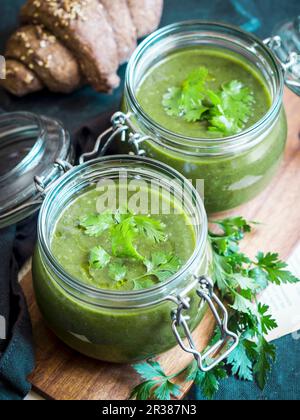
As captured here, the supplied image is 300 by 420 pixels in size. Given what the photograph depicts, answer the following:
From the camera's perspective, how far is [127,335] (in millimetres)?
1736

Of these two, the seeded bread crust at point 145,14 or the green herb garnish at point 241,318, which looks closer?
the green herb garnish at point 241,318

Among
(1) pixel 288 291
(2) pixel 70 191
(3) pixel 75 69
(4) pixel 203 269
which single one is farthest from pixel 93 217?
(3) pixel 75 69

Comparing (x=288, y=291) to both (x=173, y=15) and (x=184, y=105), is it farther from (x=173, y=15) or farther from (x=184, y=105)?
(x=173, y=15)

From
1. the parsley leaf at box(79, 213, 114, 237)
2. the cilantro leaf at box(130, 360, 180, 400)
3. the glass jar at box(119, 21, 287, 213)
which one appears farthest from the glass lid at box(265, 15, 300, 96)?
the cilantro leaf at box(130, 360, 180, 400)

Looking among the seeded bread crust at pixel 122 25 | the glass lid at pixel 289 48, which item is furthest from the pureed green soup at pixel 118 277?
the seeded bread crust at pixel 122 25

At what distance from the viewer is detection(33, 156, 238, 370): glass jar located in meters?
1.68

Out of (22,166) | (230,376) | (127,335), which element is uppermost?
(22,166)

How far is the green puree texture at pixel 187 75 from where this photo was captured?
2115mm

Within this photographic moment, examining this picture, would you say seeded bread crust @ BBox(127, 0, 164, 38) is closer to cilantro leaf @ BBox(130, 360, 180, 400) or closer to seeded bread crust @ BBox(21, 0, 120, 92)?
seeded bread crust @ BBox(21, 0, 120, 92)

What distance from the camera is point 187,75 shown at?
88.4 inches

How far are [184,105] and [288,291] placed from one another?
61 centimetres

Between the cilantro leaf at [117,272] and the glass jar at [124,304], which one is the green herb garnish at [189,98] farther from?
the cilantro leaf at [117,272]

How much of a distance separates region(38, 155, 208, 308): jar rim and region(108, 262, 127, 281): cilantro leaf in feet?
0.29

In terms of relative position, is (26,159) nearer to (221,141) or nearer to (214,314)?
(221,141)
